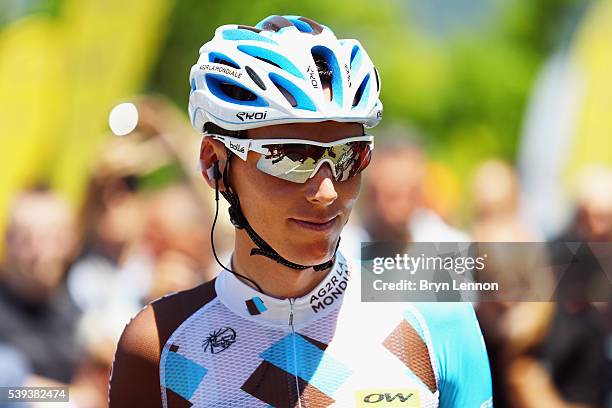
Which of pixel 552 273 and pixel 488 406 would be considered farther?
pixel 552 273

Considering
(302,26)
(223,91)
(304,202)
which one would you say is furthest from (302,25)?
(304,202)

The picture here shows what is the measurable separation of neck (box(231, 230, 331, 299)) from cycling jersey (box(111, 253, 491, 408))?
2cm

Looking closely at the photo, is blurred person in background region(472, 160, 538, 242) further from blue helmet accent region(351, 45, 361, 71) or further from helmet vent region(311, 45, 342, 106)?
helmet vent region(311, 45, 342, 106)

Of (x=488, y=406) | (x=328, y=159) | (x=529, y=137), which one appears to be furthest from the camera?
(x=529, y=137)

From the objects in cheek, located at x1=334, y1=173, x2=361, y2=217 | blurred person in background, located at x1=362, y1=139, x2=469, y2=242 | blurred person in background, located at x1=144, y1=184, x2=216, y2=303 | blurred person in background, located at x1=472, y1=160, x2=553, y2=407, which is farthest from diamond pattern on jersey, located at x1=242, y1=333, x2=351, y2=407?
blurred person in background, located at x1=144, y1=184, x2=216, y2=303

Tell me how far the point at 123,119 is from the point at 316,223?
3.56m

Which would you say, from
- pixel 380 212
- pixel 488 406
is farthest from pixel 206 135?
pixel 380 212

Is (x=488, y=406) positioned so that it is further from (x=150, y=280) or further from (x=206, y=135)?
(x=150, y=280)

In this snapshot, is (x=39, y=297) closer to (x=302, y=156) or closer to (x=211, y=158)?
(x=211, y=158)

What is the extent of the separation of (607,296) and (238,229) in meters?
2.74

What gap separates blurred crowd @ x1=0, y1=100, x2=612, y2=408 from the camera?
4418mm

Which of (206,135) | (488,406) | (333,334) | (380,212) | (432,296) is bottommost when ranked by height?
(488,406)

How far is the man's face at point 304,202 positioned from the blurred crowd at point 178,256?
7.63 ft

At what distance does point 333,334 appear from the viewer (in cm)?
227
